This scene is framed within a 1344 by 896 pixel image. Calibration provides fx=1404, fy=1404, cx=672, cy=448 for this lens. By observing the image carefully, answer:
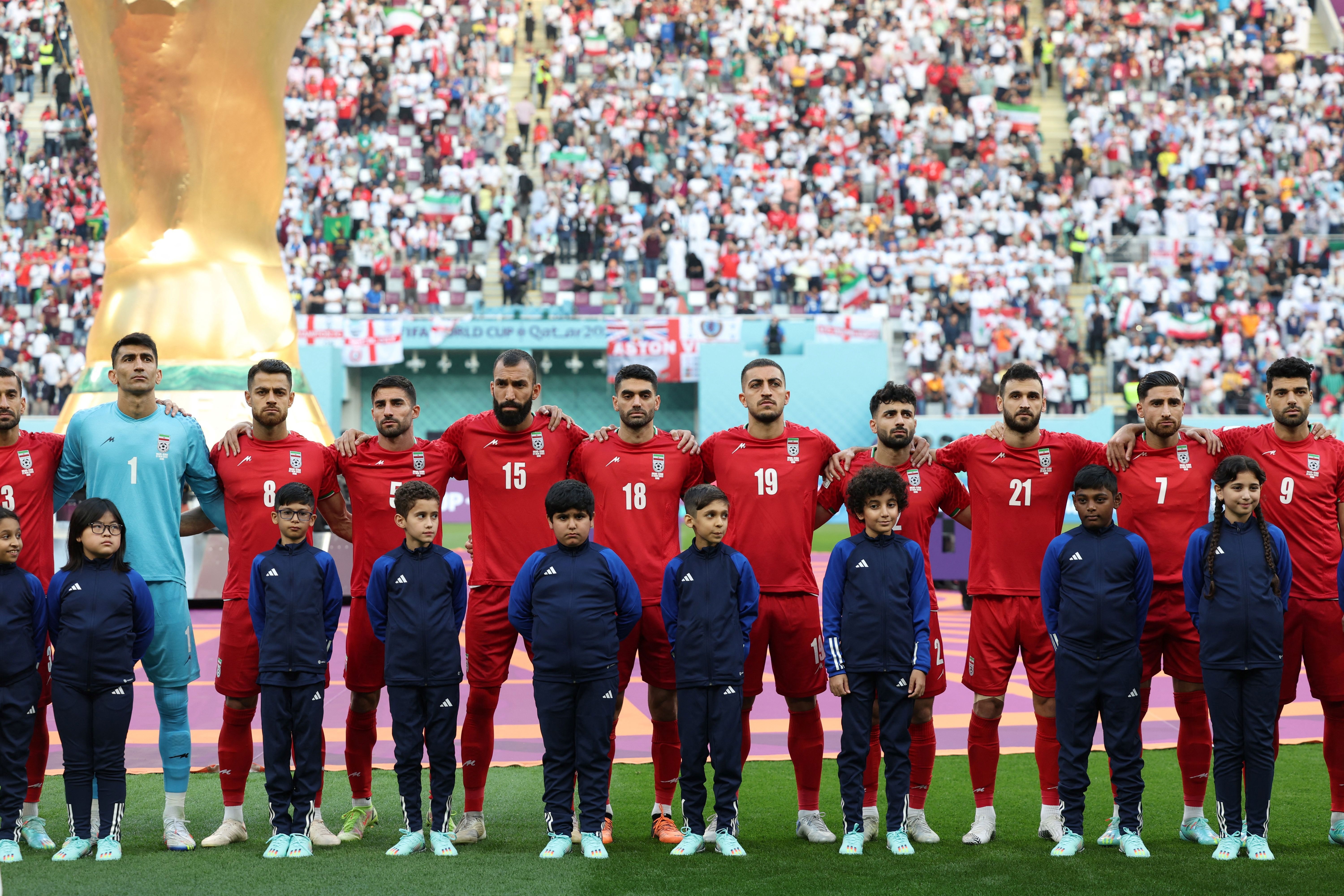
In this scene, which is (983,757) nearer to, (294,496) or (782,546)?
(782,546)

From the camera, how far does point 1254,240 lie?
26391 mm

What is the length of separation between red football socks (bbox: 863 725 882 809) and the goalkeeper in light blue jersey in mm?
2891

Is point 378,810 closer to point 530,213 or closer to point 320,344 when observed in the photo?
point 320,344

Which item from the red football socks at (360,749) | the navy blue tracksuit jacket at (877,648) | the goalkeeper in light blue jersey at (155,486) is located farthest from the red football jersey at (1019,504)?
the goalkeeper in light blue jersey at (155,486)

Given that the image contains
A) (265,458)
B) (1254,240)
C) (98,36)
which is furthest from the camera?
(1254,240)

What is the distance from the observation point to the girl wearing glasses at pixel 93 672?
557 centimetres

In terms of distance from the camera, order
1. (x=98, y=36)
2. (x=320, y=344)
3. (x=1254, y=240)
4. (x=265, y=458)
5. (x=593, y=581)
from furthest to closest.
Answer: (x=1254, y=240), (x=320, y=344), (x=98, y=36), (x=265, y=458), (x=593, y=581)

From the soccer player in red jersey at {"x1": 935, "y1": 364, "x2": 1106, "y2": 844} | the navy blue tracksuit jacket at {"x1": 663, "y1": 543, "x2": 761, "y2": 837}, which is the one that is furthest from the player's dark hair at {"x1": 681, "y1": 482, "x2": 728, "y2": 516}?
the soccer player in red jersey at {"x1": 935, "y1": 364, "x2": 1106, "y2": 844}

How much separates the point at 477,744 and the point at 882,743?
1723 millimetres

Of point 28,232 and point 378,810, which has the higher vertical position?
point 28,232

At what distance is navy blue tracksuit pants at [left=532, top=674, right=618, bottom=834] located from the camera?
5668 millimetres

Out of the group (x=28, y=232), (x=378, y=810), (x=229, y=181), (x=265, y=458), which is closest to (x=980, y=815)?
(x=378, y=810)

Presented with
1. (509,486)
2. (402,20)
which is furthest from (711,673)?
(402,20)

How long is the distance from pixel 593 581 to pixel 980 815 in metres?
1.92
